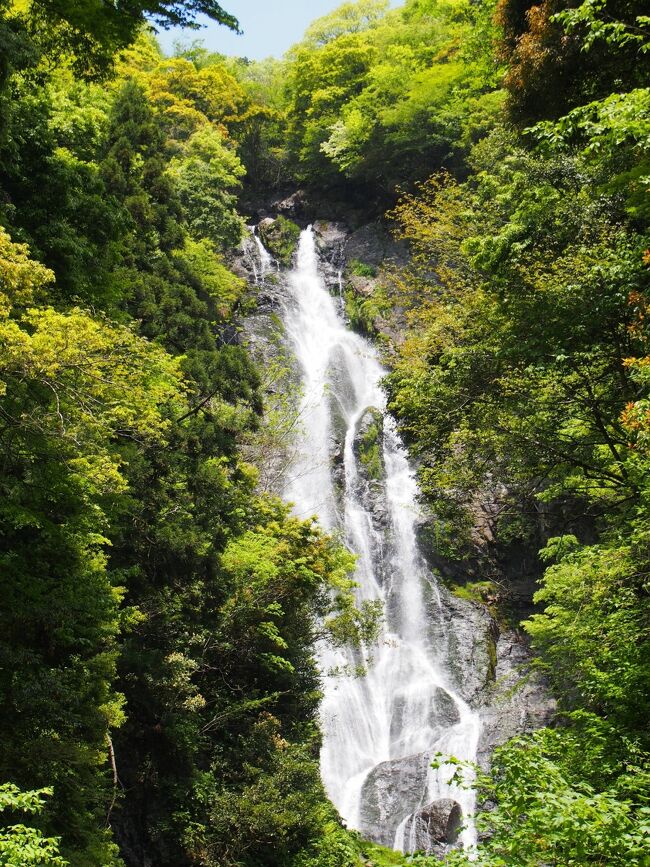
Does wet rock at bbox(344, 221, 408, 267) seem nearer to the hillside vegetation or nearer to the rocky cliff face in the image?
the rocky cliff face

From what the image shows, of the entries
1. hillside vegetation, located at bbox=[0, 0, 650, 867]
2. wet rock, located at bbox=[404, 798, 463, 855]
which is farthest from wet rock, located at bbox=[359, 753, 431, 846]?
hillside vegetation, located at bbox=[0, 0, 650, 867]

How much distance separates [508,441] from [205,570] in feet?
21.6

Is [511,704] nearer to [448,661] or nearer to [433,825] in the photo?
[448,661]

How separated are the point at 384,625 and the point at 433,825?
6.20m

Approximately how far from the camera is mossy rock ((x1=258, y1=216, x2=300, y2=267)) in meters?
32.7

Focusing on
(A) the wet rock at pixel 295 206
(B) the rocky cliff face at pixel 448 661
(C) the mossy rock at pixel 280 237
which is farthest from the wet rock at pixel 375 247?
(A) the wet rock at pixel 295 206

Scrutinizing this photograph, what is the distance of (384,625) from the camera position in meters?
19.9

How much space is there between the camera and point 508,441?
9016 mm

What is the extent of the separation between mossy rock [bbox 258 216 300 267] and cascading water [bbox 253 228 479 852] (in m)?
5.04

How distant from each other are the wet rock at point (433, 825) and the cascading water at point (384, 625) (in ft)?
0.17

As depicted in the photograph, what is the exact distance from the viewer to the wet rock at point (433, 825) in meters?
14.1

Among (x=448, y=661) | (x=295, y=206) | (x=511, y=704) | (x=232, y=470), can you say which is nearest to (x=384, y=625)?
(x=448, y=661)

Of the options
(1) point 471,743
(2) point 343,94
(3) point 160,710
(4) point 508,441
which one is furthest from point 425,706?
(2) point 343,94

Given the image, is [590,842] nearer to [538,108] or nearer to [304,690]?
[538,108]
